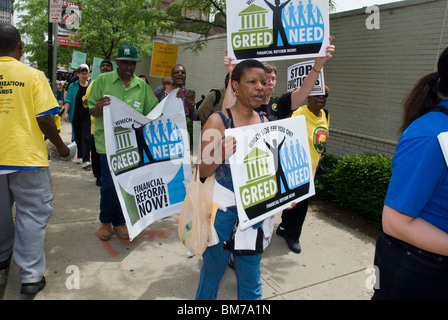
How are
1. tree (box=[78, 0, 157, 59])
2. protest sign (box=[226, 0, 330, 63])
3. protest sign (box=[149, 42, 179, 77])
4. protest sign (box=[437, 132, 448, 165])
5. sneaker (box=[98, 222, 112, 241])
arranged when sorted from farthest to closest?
1. tree (box=[78, 0, 157, 59])
2. protest sign (box=[149, 42, 179, 77])
3. sneaker (box=[98, 222, 112, 241])
4. protest sign (box=[226, 0, 330, 63])
5. protest sign (box=[437, 132, 448, 165])

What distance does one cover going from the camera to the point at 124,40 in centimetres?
1545

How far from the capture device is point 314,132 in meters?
4.02

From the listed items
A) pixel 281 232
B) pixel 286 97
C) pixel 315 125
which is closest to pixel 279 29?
pixel 286 97

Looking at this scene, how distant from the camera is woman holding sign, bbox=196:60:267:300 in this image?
7.48 ft

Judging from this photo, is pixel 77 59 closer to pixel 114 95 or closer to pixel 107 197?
pixel 114 95

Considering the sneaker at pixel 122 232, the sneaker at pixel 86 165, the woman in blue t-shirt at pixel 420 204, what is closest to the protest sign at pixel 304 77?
the woman in blue t-shirt at pixel 420 204

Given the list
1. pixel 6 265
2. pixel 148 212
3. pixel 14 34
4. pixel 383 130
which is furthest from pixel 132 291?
pixel 383 130

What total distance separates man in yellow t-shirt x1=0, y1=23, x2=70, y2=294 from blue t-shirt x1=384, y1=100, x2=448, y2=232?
101 inches

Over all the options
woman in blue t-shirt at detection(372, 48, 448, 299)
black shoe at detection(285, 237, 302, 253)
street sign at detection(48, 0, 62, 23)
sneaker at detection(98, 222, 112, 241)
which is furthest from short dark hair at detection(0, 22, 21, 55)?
street sign at detection(48, 0, 62, 23)

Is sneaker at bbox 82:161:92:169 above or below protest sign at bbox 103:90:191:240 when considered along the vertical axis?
below

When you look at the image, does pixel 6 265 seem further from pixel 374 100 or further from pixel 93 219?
pixel 374 100

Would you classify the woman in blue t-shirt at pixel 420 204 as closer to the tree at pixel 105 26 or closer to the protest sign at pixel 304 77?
the protest sign at pixel 304 77

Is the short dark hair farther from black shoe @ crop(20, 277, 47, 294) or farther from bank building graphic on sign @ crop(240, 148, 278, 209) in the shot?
bank building graphic on sign @ crop(240, 148, 278, 209)

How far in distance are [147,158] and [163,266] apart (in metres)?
1.14
